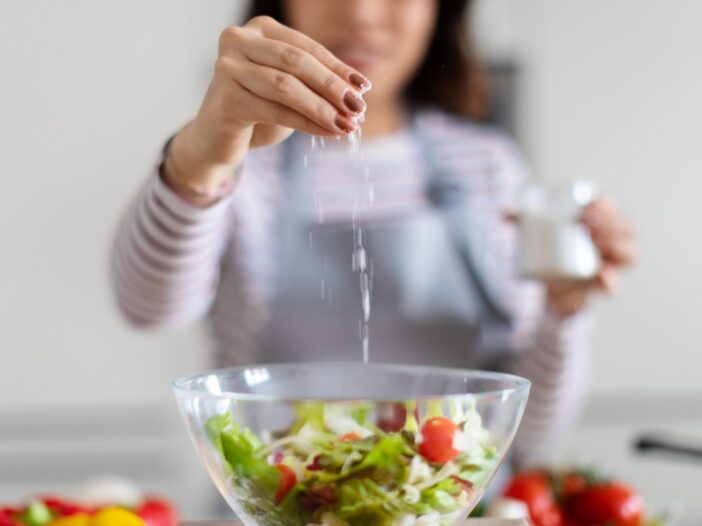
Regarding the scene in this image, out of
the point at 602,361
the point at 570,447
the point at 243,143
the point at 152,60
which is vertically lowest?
the point at 570,447

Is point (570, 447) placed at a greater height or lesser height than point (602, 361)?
lesser

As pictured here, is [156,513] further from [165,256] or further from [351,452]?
[351,452]

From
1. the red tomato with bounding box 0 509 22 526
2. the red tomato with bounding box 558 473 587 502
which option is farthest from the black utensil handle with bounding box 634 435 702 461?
the red tomato with bounding box 0 509 22 526

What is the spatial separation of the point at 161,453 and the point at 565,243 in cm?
166

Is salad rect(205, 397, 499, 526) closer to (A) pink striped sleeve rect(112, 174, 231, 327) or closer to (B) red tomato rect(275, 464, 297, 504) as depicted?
(B) red tomato rect(275, 464, 297, 504)

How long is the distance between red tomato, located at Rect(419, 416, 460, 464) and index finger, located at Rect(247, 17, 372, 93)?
0.83 feet

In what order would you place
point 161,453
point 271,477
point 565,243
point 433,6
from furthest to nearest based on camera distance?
point 161,453, point 433,6, point 565,243, point 271,477

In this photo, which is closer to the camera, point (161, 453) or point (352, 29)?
point (352, 29)

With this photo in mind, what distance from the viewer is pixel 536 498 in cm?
128

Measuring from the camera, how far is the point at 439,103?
1.69 meters

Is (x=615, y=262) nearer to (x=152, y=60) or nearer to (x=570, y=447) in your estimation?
(x=570, y=447)

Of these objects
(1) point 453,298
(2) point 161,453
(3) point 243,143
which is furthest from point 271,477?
(2) point 161,453

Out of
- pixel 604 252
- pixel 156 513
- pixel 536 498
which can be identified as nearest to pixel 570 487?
pixel 536 498

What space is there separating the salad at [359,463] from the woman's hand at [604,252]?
2.79ft
